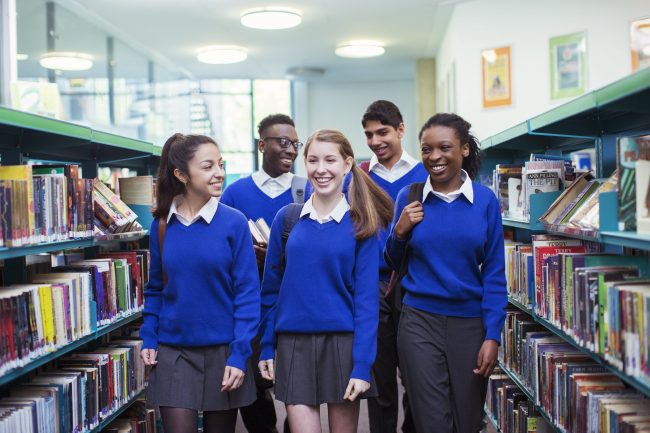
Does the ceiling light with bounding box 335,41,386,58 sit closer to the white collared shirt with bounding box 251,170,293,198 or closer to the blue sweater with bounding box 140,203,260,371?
the white collared shirt with bounding box 251,170,293,198

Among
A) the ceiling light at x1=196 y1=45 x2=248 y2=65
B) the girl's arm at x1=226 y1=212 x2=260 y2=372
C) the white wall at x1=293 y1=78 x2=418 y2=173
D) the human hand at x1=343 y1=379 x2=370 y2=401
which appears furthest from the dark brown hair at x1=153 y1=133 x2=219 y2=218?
the white wall at x1=293 y1=78 x2=418 y2=173

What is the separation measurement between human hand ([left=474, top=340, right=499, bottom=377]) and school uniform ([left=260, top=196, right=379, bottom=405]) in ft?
1.46

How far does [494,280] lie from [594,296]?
414mm

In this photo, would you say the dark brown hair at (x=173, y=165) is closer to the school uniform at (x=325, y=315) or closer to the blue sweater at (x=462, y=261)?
the school uniform at (x=325, y=315)

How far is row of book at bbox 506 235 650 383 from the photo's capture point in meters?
2.15

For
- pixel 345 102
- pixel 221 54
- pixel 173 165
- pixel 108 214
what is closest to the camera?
pixel 173 165

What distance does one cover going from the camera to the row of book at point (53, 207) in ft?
8.47

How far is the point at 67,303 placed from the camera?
306 centimetres

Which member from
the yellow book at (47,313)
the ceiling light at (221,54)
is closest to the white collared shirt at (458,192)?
the yellow book at (47,313)

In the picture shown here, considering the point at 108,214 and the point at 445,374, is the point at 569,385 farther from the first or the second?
the point at 108,214

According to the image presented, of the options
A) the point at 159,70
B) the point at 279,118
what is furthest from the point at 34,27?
the point at 279,118

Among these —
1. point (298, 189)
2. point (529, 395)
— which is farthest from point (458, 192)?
point (529, 395)

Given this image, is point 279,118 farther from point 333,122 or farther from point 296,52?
point 333,122

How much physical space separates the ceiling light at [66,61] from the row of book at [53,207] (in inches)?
239
